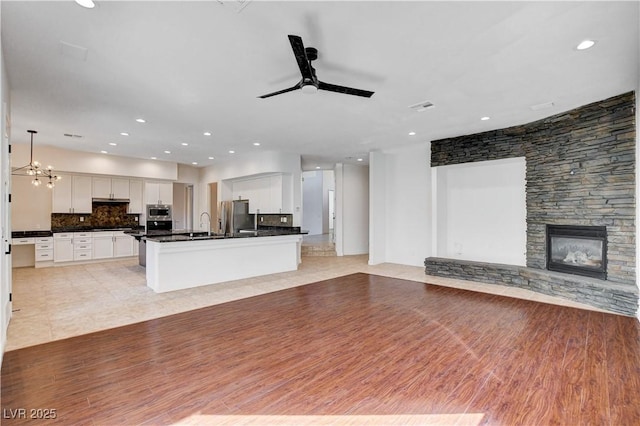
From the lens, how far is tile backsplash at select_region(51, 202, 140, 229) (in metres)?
8.04

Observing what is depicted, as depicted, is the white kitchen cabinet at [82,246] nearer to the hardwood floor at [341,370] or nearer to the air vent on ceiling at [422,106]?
the hardwood floor at [341,370]

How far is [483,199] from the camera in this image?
635cm

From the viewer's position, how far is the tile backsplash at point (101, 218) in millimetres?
8039

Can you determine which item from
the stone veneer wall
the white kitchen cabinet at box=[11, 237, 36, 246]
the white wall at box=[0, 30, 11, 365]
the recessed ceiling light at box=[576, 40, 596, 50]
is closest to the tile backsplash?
the white kitchen cabinet at box=[11, 237, 36, 246]

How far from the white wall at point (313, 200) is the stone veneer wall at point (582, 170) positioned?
28.1 ft

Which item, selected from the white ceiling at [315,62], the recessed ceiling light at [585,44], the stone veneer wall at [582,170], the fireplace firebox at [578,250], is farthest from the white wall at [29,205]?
the fireplace firebox at [578,250]

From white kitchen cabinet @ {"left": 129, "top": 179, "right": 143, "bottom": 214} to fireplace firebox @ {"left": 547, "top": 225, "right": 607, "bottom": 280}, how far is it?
10.3 meters

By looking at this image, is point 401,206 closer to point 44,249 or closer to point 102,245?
point 102,245

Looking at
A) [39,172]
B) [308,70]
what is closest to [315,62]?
[308,70]

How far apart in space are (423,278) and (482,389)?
3948 mm

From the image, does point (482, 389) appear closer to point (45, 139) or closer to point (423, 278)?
point (423, 278)

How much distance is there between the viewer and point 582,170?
4684 millimetres

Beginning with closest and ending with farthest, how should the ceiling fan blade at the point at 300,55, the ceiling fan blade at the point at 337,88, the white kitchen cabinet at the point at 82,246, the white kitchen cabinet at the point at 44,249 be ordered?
the ceiling fan blade at the point at 300,55
the ceiling fan blade at the point at 337,88
the white kitchen cabinet at the point at 44,249
the white kitchen cabinet at the point at 82,246

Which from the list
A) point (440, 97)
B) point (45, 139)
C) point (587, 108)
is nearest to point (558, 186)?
point (587, 108)
